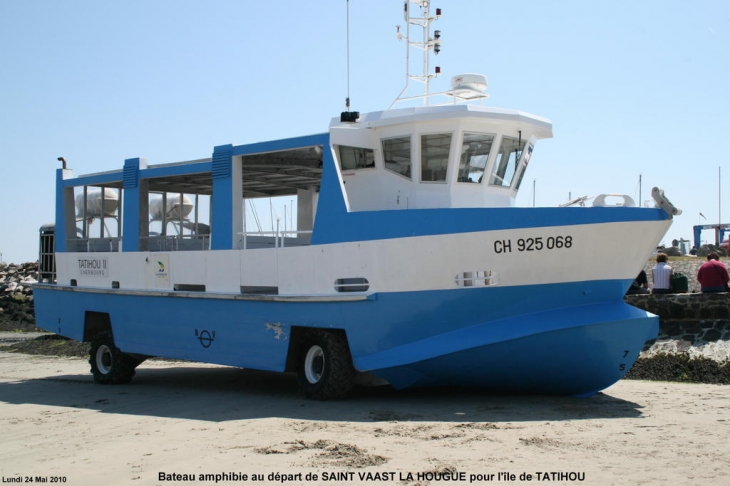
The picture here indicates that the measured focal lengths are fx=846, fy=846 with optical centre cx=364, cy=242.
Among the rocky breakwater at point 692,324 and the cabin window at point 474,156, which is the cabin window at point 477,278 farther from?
the rocky breakwater at point 692,324

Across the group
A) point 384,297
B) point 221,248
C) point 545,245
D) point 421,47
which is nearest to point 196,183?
point 221,248

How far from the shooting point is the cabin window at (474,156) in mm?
10539

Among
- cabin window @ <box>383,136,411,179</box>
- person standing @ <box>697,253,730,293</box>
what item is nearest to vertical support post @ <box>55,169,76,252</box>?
cabin window @ <box>383,136,411,179</box>

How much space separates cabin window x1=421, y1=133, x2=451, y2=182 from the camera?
10.5m

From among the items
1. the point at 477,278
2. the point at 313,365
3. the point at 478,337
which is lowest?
the point at 313,365

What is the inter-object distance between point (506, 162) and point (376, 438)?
4.65 metres

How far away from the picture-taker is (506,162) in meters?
11.0

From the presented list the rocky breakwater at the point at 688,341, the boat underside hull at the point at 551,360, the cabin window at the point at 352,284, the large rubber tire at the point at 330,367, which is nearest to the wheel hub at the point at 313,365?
the large rubber tire at the point at 330,367

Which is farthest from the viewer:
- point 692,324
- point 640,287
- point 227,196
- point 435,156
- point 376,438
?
point 640,287

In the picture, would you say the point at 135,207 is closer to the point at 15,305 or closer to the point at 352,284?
the point at 352,284

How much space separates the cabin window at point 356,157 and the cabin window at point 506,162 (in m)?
1.59

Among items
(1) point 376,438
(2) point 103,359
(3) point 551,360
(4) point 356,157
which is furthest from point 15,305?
(1) point 376,438

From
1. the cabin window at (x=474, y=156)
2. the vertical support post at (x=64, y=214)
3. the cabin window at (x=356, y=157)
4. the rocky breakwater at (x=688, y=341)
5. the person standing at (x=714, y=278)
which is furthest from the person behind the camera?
the vertical support post at (x=64, y=214)

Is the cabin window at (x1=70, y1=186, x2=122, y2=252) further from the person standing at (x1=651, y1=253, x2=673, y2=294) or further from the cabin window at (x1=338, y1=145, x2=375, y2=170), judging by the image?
the person standing at (x1=651, y1=253, x2=673, y2=294)
